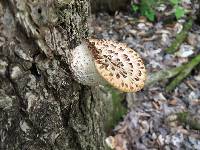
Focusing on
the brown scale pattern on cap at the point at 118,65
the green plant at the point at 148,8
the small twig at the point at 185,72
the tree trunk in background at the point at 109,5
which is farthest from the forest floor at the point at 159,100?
the brown scale pattern on cap at the point at 118,65

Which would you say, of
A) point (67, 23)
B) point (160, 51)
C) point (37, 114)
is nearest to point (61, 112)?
point (37, 114)

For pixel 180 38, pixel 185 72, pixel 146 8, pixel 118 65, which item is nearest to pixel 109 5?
pixel 146 8

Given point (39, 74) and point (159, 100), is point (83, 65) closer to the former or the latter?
point (39, 74)

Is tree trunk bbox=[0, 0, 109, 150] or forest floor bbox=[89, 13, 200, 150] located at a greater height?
tree trunk bbox=[0, 0, 109, 150]

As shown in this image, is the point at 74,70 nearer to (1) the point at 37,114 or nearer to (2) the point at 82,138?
(1) the point at 37,114

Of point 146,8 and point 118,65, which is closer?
point 118,65

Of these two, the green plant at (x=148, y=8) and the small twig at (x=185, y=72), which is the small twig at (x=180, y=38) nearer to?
the green plant at (x=148, y=8)

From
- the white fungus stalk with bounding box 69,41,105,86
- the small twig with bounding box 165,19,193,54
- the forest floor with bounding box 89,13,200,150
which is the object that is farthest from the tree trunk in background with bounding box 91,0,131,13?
the white fungus stalk with bounding box 69,41,105,86

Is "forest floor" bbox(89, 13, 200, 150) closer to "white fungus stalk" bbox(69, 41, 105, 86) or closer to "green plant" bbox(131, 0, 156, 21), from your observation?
"green plant" bbox(131, 0, 156, 21)
